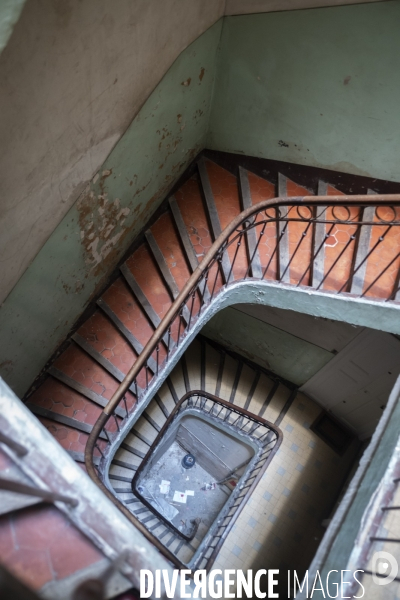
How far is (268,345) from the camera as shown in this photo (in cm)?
695

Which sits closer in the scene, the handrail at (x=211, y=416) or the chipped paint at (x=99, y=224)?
the chipped paint at (x=99, y=224)

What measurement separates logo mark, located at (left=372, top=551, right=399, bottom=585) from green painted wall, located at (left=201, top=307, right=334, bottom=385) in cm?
433

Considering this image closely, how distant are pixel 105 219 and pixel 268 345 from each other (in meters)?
4.20

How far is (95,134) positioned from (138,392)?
2648 mm

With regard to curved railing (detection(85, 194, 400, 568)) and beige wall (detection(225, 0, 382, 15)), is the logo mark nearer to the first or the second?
curved railing (detection(85, 194, 400, 568))

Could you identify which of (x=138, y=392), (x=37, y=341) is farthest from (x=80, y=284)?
(x=138, y=392)

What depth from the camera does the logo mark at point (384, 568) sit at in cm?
200

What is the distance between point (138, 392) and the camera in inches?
160

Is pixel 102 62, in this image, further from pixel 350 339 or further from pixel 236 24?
pixel 350 339

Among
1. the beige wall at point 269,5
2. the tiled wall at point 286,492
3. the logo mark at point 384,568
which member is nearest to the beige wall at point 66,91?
the beige wall at point 269,5

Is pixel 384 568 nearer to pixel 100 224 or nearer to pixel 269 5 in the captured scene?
pixel 100 224

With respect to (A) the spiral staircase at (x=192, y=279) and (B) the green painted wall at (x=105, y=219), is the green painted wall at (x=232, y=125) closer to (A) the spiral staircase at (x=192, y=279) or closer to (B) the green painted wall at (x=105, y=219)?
(B) the green painted wall at (x=105, y=219)

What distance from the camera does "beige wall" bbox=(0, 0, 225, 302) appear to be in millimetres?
2084

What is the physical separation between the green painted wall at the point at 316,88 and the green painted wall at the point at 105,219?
0.35 m
